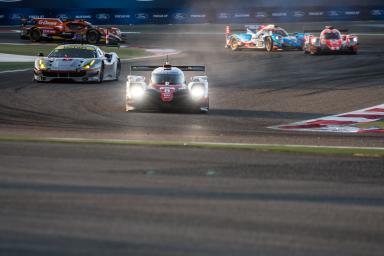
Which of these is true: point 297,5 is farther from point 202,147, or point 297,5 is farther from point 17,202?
point 17,202

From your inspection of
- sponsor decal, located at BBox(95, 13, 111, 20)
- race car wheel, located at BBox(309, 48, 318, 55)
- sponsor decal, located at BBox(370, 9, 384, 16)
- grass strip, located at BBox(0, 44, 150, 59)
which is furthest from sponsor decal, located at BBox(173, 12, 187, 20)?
race car wheel, located at BBox(309, 48, 318, 55)

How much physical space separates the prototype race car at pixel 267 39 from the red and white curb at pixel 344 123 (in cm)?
1982

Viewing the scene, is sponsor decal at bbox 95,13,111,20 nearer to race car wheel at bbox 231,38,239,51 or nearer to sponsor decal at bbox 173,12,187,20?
sponsor decal at bbox 173,12,187,20

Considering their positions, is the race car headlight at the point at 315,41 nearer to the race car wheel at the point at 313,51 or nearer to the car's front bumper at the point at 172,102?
the race car wheel at the point at 313,51

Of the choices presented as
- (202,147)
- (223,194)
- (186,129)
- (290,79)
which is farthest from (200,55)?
(223,194)

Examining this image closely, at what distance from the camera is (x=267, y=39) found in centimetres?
3966

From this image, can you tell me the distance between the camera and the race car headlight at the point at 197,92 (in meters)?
18.8

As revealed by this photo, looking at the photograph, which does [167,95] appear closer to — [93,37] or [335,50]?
[335,50]

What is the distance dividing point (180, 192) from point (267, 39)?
31.7 meters

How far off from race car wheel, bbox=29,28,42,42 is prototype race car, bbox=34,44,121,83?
2054cm

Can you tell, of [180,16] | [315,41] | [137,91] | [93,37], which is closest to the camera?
[137,91]

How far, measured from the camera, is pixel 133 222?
7.14 meters

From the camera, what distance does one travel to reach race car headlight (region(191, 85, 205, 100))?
1880 cm

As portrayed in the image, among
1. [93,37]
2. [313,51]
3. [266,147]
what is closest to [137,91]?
[266,147]
